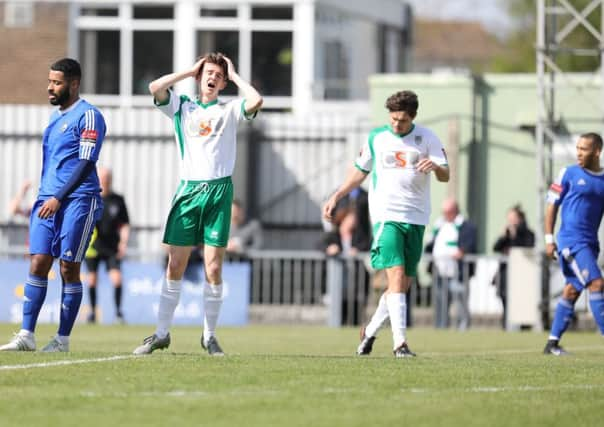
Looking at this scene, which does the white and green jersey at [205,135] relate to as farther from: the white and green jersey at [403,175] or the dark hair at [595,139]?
the dark hair at [595,139]

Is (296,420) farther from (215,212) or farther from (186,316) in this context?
(186,316)

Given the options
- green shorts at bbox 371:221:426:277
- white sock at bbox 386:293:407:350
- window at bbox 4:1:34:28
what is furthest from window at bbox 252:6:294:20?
white sock at bbox 386:293:407:350

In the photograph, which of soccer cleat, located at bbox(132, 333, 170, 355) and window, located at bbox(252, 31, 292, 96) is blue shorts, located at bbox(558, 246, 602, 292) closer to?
soccer cleat, located at bbox(132, 333, 170, 355)

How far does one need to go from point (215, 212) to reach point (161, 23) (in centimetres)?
2309

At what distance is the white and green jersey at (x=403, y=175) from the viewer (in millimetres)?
13523

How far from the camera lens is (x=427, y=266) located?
23953 millimetres

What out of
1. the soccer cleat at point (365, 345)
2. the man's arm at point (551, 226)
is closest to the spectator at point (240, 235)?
the man's arm at point (551, 226)

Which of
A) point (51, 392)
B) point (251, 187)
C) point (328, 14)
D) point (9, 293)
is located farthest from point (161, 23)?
point (51, 392)

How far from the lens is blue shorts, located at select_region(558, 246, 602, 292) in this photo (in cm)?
1477

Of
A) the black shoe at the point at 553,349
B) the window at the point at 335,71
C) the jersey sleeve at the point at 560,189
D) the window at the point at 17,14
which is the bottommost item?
the black shoe at the point at 553,349

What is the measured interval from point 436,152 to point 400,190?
441 mm

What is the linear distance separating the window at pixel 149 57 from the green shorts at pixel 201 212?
74.8 ft

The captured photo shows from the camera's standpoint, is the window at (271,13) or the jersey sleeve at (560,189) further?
the window at (271,13)

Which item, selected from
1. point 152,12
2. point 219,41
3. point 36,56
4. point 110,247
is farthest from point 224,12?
point 110,247
